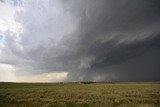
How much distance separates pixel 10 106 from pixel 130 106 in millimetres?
15365

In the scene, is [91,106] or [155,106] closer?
[155,106]

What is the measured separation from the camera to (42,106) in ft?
88.2

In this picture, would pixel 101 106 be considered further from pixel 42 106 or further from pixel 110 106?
pixel 42 106

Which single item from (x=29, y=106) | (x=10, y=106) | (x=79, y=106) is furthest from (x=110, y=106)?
(x=10, y=106)

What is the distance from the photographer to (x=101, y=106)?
2658cm

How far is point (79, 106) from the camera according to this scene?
90.9ft

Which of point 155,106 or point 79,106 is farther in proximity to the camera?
point 79,106

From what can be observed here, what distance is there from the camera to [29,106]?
27.0 metres

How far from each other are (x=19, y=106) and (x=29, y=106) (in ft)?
4.13

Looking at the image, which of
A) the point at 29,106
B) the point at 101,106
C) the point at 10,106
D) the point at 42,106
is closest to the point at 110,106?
the point at 101,106

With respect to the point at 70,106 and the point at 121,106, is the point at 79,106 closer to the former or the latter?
the point at 70,106

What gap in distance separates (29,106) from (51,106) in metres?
2.80

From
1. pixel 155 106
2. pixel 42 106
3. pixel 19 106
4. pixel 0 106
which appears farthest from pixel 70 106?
pixel 155 106

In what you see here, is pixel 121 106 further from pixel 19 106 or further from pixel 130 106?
pixel 19 106
